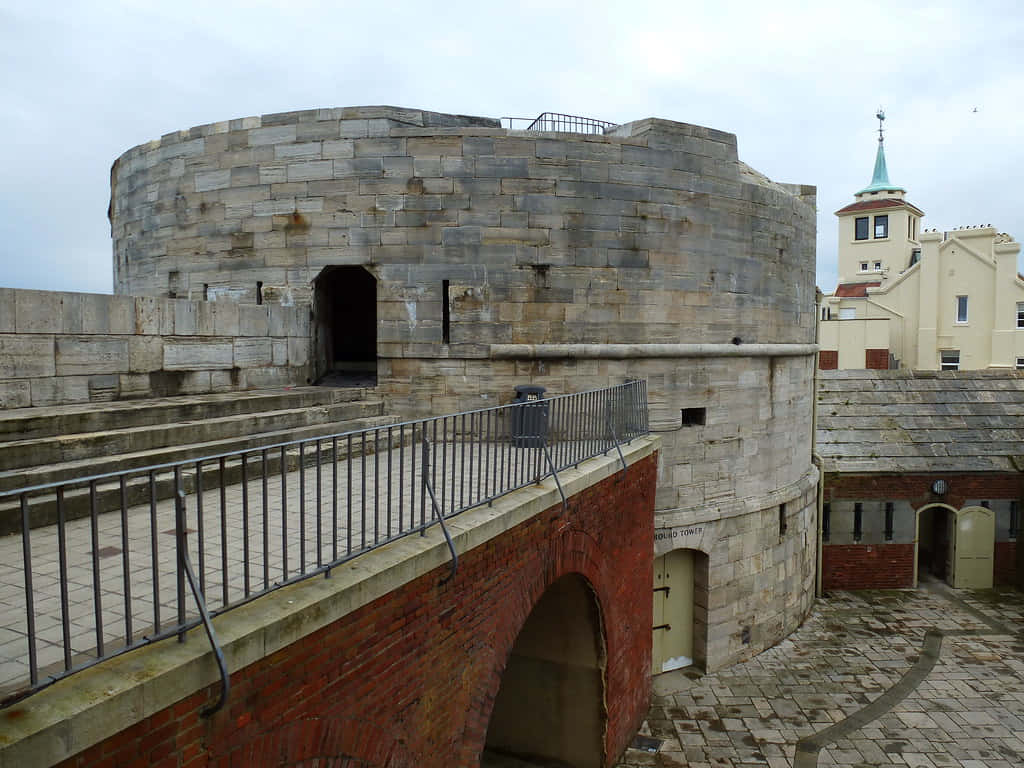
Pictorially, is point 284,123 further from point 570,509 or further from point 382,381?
point 570,509

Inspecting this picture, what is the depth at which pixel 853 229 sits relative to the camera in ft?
159

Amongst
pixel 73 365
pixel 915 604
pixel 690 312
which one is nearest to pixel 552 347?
pixel 690 312

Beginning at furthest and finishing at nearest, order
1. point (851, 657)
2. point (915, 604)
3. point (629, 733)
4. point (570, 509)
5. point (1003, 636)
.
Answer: point (915, 604) → point (1003, 636) → point (851, 657) → point (629, 733) → point (570, 509)

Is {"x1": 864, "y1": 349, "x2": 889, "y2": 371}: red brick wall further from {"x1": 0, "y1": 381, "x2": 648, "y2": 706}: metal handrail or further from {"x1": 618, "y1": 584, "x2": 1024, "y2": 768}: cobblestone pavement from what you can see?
{"x1": 0, "y1": 381, "x2": 648, "y2": 706}: metal handrail

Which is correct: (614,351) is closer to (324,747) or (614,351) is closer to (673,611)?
(673,611)

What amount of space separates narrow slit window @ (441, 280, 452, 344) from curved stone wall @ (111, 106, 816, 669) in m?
0.03

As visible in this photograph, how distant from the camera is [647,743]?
993cm

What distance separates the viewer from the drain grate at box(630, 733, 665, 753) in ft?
32.2

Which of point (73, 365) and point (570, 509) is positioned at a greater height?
point (73, 365)

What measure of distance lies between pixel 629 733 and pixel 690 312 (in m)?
5.95

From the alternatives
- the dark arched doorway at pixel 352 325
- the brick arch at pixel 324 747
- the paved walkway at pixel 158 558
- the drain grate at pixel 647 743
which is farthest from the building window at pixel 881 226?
the brick arch at pixel 324 747

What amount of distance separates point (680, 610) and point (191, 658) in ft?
32.8

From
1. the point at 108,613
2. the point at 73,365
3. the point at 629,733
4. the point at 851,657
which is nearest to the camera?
the point at 108,613

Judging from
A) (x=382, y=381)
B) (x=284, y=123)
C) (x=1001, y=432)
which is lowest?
(x=1001, y=432)
